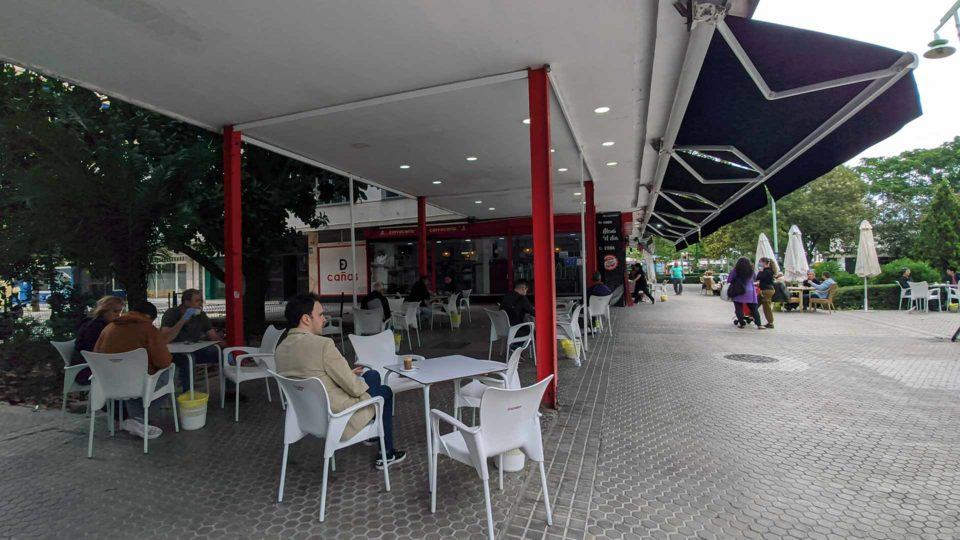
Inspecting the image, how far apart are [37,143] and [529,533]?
7.46 meters

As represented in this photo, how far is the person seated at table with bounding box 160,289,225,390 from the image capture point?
4.52 metres

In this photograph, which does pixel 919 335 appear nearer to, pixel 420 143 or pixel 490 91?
pixel 490 91

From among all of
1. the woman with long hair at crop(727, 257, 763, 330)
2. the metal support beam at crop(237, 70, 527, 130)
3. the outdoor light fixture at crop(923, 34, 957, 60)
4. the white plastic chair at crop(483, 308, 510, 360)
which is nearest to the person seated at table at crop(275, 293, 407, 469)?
the metal support beam at crop(237, 70, 527, 130)

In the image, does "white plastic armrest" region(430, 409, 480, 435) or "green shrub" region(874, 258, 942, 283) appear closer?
"white plastic armrest" region(430, 409, 480, 435)

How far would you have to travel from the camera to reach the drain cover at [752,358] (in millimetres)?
6243

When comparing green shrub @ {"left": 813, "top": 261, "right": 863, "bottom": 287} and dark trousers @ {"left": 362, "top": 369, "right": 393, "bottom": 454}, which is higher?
green shrub @ {"left": 813, "top": 261, "right": 863, "bottom": 287}

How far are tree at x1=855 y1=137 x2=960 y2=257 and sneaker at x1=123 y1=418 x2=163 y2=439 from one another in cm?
3197

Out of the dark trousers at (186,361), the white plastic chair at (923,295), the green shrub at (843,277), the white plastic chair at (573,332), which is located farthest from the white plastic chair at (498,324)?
the green shrub at (843,277)

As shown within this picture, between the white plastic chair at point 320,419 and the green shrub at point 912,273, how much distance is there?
1639 cm

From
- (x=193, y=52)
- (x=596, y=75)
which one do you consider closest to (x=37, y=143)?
(x=193, y=52)

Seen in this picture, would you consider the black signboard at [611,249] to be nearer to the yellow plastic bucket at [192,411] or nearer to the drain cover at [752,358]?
the drain cover at [752,358]

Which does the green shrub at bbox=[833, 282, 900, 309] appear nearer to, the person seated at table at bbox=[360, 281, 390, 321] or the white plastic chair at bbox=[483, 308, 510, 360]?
the white plastic chair at bbox=[483, 308, 510, 360]

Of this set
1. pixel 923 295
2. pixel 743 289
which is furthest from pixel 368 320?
pixel 923 295

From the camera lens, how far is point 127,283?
19.8 feet
